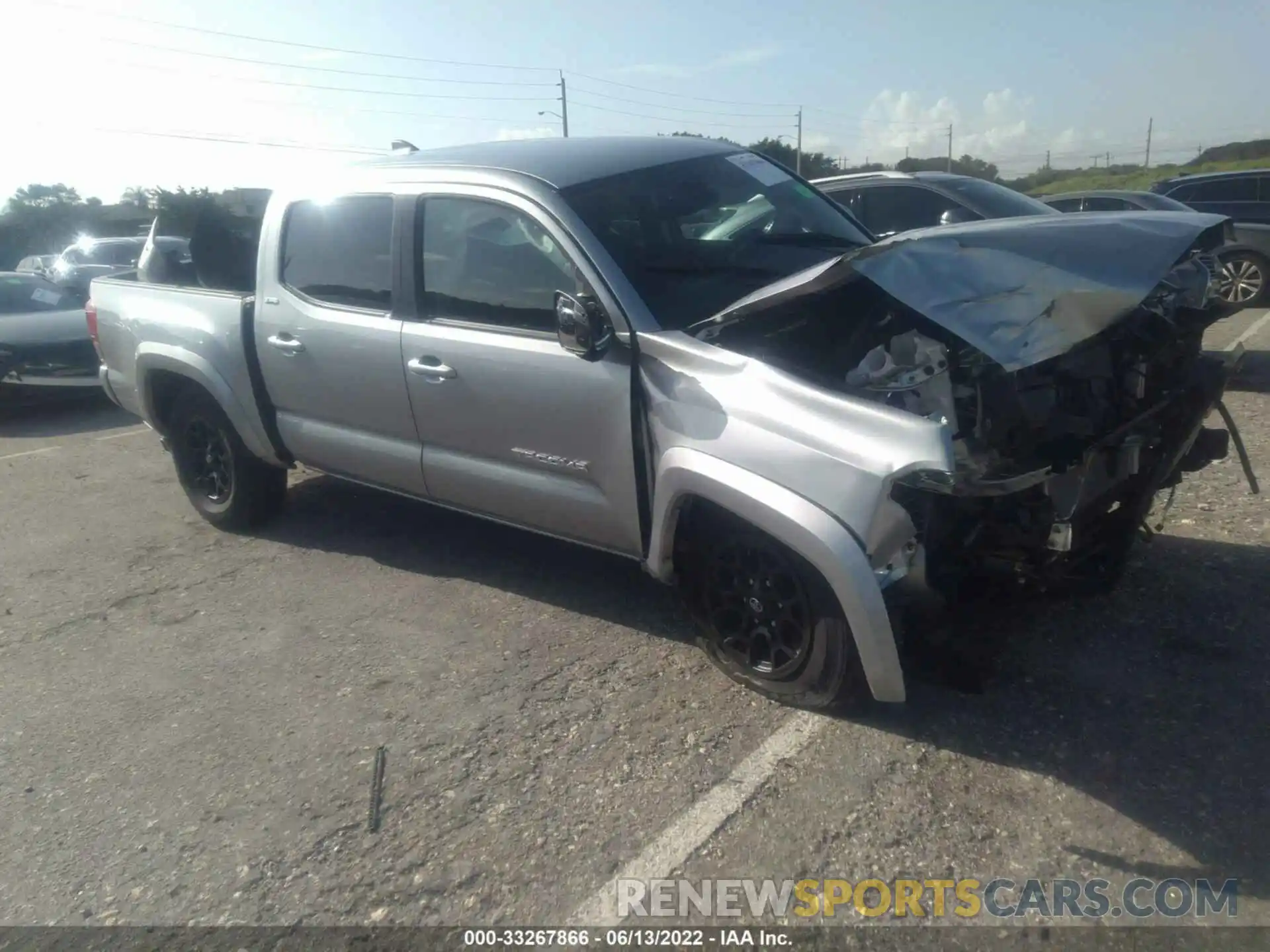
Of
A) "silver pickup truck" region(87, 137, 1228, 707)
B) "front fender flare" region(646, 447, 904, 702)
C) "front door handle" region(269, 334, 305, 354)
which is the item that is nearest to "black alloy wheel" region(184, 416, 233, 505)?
"silver pickup truck" region(87, 137, 1228, 707)

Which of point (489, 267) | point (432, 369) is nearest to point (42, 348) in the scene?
point (432, 369)

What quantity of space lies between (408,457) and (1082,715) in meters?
2.94

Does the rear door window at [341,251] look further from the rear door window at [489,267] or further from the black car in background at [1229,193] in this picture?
the black car in background at [1229,193]

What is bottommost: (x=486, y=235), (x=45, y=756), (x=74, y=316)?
(x=45, y=756)

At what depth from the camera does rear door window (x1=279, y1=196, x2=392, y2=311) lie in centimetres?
461

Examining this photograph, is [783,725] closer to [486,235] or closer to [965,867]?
[965,867]

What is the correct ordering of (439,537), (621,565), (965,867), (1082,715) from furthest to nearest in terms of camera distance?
(439,537)
(621,565)
(1082,715)
(965,867)

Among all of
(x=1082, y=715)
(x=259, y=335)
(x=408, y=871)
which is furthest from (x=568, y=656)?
(x=259, y=335)

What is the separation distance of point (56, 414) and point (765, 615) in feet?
30.9

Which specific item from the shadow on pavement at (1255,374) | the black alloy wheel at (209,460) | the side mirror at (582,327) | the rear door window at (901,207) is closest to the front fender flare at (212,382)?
the black alloy wheel at (209,460)

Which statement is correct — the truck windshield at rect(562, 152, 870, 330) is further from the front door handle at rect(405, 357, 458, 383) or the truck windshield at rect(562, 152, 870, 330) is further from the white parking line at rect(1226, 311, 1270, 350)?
the white parking line at rect(1226, 311, 1270, 350)

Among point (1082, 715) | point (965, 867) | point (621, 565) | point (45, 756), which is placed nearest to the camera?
point (965, 867)

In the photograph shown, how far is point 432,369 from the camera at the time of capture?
169 inches

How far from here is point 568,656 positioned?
4.11 m
